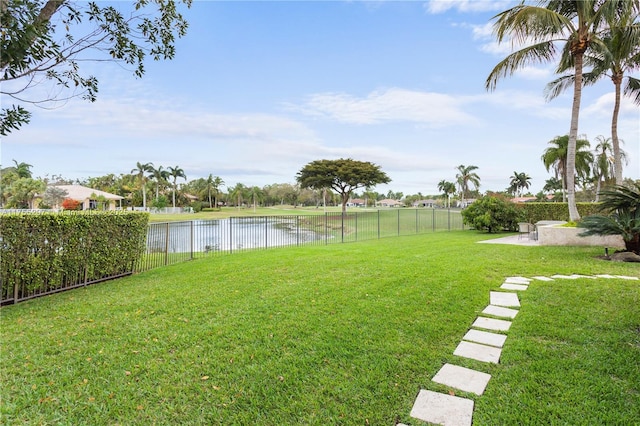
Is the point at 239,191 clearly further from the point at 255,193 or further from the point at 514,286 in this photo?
the point at 514,286

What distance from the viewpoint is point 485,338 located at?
2984 millimetres

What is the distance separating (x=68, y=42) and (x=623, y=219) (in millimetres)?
10463

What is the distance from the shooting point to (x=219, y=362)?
8.32 ft

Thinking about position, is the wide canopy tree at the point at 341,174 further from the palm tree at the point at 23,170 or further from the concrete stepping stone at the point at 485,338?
the palm tree at the point at 23,170

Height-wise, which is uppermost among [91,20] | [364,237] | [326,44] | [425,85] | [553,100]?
[326,44]

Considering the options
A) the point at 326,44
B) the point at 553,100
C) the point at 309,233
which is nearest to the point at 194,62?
the point at 326,44

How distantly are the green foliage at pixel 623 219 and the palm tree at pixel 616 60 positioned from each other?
3.87 m

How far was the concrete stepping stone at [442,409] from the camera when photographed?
73.0 inches

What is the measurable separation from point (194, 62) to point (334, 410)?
1026cm

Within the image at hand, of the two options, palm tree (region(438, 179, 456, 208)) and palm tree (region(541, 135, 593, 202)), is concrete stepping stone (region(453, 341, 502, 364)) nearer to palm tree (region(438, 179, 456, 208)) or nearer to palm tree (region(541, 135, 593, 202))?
palm tree (region(541, 135, 593, 202))

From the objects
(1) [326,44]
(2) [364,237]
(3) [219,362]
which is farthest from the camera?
(2) [364,237]

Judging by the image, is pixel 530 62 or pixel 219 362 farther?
pixel 530 62

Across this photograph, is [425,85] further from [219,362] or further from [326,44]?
[219,362]

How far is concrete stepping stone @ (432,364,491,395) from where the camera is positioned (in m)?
2.19
